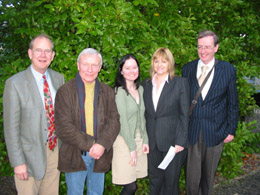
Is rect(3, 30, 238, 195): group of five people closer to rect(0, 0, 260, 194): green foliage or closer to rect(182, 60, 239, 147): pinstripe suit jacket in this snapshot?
rect(182, 60, 239, 147): pinstripe suit jacket

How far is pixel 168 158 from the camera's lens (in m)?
3.00

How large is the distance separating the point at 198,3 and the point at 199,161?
108 inches

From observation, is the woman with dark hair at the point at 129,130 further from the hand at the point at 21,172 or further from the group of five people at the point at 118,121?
the hand at the point at 21,172

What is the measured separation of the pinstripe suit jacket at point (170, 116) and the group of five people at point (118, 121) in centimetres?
1

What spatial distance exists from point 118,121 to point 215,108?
1.33m

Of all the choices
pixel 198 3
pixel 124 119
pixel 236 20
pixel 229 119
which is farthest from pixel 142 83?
pixel 236 20

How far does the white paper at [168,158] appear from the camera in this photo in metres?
2.99

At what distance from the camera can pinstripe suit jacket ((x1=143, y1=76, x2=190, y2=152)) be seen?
2.96m

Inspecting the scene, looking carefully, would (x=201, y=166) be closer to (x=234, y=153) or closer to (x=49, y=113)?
(x=234, y=153)

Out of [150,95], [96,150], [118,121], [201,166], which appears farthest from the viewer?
[201,166]

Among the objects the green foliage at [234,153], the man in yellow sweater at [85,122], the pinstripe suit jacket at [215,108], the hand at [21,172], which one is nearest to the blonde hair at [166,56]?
the pinstripe suit jacket at [215,108]

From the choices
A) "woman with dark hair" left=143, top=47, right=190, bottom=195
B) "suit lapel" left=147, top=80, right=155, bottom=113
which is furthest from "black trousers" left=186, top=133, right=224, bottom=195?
"suit lapel" left=147, top=80, right=155, bottom=113

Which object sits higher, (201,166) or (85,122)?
(85,122)

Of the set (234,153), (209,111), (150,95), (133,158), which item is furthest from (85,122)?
(234,153)
